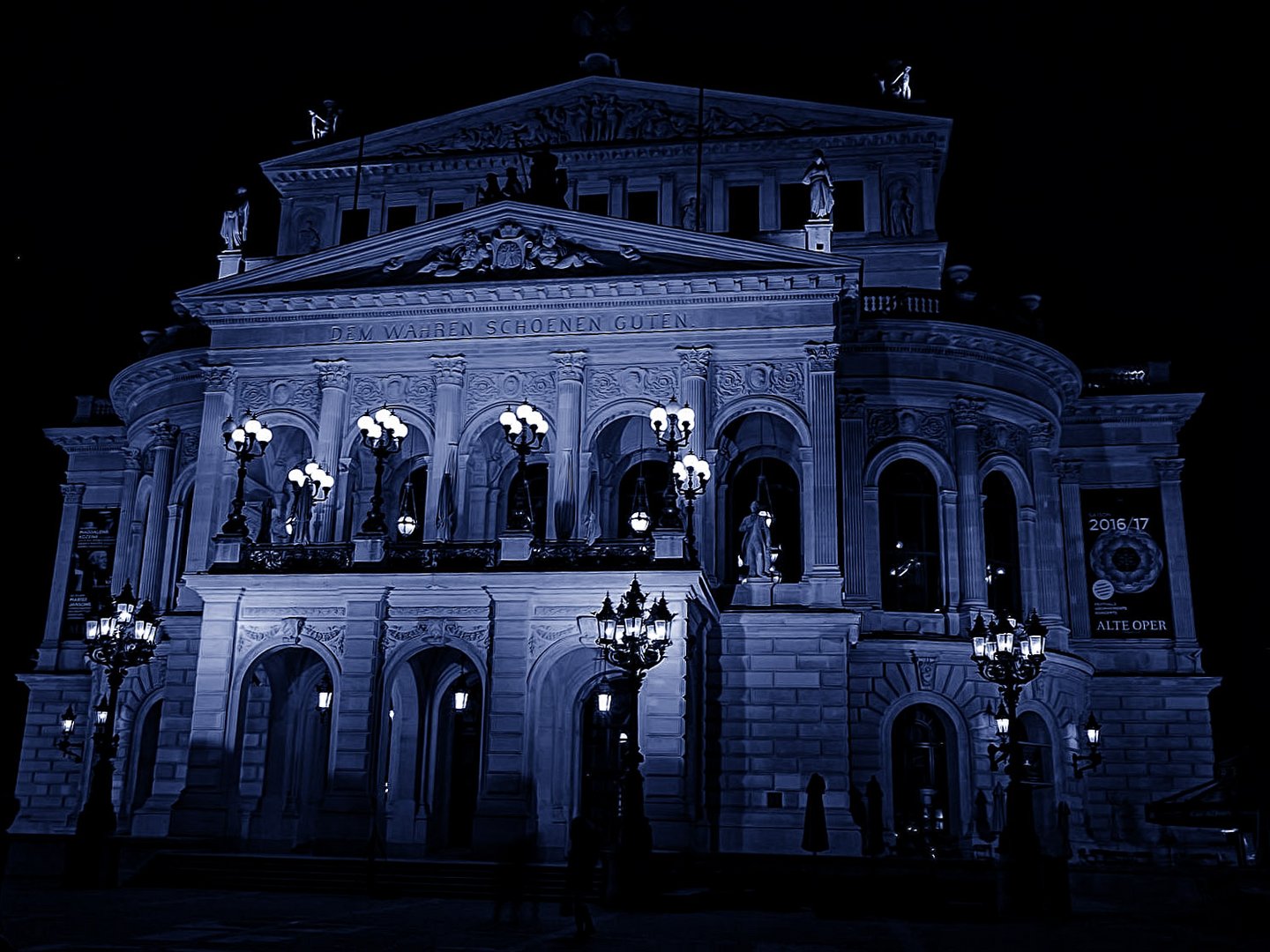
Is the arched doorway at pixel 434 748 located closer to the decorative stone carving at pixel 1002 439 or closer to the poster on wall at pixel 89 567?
the poster on wall at pixel 89 567

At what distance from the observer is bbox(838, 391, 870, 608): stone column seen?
38.4 metres

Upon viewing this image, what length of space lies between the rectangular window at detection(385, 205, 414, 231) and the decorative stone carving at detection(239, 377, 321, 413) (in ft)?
35.7

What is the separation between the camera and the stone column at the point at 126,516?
45.1 m

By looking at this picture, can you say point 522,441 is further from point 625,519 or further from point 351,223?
point 351,223

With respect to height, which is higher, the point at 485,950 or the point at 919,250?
the point at 919,250

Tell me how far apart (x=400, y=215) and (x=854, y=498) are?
63.2 ft

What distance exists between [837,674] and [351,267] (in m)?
17.3

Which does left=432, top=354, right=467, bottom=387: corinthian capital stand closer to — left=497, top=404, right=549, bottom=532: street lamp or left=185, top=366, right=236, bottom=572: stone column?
left=497, top=404, right=549, bottom=532: street lamp

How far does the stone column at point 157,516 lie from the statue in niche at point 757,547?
760 inches

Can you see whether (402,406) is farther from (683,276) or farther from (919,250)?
(919,250)

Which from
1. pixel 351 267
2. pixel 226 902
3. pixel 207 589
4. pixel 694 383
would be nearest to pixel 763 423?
pixel 694 383

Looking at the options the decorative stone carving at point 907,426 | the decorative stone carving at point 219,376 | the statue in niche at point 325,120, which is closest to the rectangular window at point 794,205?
the decorative stone carving at point 907,426

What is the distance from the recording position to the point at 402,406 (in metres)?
37.3

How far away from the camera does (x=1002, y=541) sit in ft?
137
